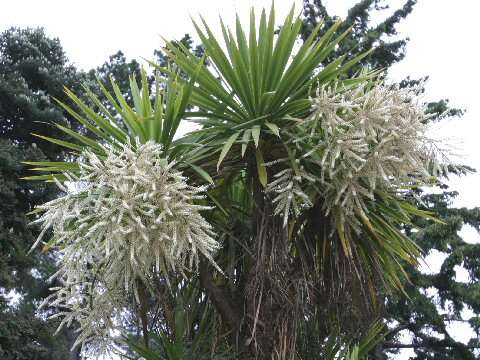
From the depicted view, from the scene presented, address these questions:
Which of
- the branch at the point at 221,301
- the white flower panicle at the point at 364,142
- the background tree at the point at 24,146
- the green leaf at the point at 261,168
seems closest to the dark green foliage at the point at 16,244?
the background tree at the point at 24,146

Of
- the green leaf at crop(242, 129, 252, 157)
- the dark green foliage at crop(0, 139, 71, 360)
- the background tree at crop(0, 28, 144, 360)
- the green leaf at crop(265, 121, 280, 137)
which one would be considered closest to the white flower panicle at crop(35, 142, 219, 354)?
the green leaf at crop(242, 129, 252, 157)

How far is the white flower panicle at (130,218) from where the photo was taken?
9.05 feet

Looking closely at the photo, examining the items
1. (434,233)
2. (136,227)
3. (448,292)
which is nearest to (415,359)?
(448,292)

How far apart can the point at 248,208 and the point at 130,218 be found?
47.4 inches

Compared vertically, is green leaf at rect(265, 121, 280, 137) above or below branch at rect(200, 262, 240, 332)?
above

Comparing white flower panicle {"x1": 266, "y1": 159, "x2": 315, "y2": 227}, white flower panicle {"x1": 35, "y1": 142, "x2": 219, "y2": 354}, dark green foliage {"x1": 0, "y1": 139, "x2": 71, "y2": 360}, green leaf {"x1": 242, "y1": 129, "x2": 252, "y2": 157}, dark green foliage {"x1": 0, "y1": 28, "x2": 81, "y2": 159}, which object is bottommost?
white flower panicle {"x1": 35, "y1": 142, "x2": 219, "y2": 354}

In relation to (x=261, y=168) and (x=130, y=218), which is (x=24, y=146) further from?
(x=130, y=218)

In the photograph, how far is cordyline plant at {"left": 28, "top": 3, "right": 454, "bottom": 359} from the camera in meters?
2.86

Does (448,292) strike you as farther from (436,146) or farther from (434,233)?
(436,146)

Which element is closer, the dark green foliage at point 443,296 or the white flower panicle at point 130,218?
the white flower panicle at point 130,218

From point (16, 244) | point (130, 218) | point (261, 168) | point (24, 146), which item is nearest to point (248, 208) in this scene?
point (261, 168)

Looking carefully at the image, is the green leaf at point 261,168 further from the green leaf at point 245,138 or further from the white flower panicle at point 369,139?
the white flower panicle at point 369,139

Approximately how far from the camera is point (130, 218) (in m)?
2.79

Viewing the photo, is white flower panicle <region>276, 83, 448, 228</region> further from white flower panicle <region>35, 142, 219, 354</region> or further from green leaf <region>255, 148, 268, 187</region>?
white flower panicle <region>35, 142, 219, 354</region>
